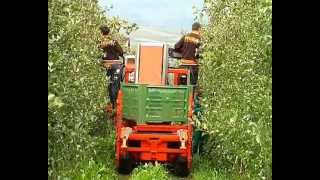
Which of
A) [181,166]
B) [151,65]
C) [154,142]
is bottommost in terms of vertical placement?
[181,166]

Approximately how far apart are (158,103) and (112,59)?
2208 millimetres

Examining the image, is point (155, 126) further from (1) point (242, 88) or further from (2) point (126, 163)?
(1) point (242, 88)

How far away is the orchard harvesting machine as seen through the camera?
29.6 feet

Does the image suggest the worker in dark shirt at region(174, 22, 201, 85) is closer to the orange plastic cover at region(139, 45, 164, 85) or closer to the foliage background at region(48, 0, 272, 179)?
the foliage background at region(48, 0, 272, 179)

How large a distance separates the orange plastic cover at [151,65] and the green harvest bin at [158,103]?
53 cm

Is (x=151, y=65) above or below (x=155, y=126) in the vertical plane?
above

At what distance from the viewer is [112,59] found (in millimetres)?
11070

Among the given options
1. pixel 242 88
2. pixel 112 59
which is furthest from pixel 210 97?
pixel 242 88

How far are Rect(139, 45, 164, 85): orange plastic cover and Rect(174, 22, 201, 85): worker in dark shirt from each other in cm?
81

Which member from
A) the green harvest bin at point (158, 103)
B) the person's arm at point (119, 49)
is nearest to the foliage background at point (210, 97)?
the green harvest bin at point (158, 103)

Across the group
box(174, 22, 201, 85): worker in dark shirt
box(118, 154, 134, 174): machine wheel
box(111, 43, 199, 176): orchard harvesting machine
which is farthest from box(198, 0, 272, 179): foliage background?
box(118, 154, 134, 174): machine wheel

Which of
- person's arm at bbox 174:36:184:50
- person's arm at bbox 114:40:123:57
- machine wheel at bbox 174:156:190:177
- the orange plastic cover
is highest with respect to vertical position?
person's arm at bbox 174:36:184:50
